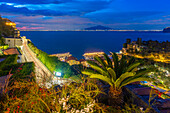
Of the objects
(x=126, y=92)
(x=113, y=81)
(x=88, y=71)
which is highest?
(x=88, y=71)

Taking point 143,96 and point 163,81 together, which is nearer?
point 143,96

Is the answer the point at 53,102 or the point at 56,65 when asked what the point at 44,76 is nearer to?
the point at 53,102

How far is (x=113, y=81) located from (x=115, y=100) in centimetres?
86

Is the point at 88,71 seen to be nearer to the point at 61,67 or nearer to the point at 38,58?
the point at 61,67

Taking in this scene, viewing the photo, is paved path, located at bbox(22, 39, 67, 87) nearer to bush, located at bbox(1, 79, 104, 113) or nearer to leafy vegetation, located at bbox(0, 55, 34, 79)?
bush, located at bbox(1, 79, 104, 113)

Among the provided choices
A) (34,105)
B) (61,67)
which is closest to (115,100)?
(34,105)

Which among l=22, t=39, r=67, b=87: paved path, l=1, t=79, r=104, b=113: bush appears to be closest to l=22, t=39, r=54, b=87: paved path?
l=22, t=39, r=67, b=87: paved path

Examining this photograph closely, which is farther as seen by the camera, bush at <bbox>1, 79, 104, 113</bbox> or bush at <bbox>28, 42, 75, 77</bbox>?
bush at <bbox>28, 42, 75, 77</bbox>

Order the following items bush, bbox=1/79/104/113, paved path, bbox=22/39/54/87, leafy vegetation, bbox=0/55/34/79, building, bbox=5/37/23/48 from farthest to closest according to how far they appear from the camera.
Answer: building, bbox=5/37/23/48, leafy vegetation, bbox=0/55/34/79, paved path, bbox=22/39/54/87, bush, bbox=1/79/104/113

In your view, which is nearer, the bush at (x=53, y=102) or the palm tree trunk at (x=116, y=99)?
the bush at (x=53, y=102)

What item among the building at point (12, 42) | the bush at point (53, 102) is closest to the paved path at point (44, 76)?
the bush at point (53, 102)

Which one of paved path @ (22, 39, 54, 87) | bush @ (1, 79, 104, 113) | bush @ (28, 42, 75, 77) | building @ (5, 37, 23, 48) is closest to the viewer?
bush @ (1, 79, 104, 113)

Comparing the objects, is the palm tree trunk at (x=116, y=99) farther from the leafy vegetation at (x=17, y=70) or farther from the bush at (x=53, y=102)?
the leafy vegetation at (x=17, y=70)

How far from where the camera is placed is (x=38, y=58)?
23.0 metres
